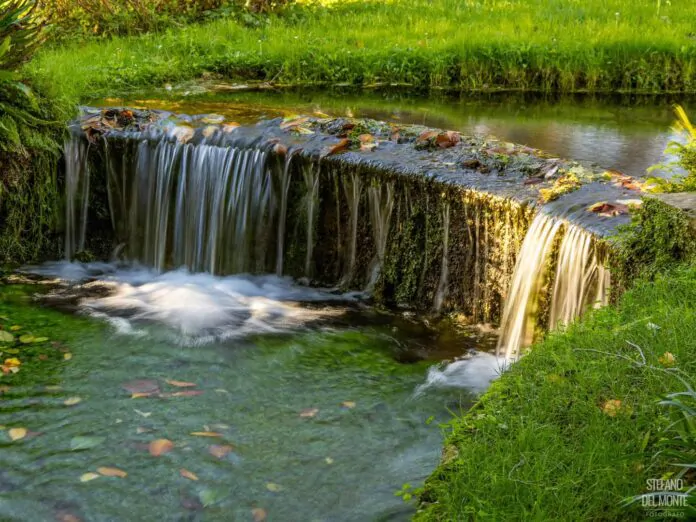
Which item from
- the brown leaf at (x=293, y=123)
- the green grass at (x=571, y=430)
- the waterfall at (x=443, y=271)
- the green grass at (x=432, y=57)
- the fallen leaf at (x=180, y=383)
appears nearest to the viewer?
the green grass at (x=571, y=430)

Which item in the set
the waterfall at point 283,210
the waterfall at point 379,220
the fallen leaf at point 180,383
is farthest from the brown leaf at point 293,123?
the fallen leaf at point 180,383

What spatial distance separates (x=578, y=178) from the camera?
6426mm

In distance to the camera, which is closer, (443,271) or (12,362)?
(12,362)

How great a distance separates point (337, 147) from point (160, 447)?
3.36 meters

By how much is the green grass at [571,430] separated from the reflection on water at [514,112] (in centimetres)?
404

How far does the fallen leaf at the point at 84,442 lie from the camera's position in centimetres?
464

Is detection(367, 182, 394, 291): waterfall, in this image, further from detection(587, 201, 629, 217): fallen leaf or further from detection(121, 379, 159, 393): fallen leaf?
detection(121, 379, 159, 393): fallen leaf

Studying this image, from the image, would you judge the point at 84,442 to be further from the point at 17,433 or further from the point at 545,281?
the point at 545,281

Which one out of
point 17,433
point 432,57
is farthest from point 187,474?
point 432,57

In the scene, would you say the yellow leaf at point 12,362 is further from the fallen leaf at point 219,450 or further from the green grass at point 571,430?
the green grass at point 571,430

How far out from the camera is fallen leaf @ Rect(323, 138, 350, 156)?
7309 millimetres

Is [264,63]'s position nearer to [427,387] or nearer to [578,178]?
[578,178]

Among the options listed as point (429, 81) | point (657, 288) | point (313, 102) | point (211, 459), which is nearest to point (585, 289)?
point (657, 288)

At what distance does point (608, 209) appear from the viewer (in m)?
5.75
